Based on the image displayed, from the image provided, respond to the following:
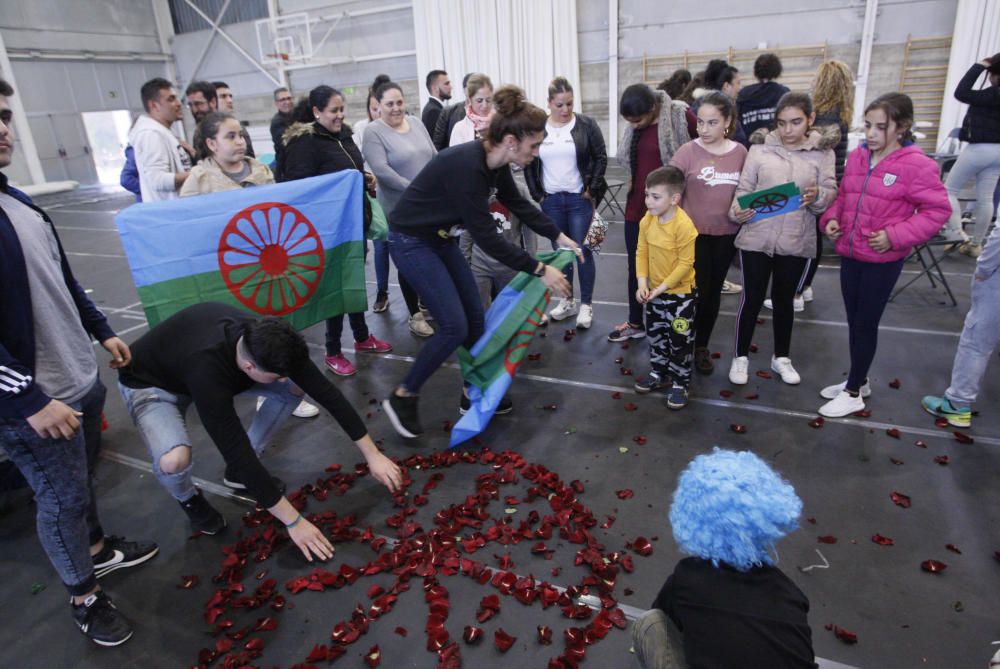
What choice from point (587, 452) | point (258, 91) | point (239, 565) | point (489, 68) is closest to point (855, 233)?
point (587, 452)

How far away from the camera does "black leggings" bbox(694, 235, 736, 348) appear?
3660 millimetres

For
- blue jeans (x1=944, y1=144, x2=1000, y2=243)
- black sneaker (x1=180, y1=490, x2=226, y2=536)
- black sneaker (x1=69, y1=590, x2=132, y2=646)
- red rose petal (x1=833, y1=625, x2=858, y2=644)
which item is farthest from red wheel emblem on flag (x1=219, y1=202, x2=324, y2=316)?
blue jeans (x1=944, y1=144, x2=1000, y2=243)

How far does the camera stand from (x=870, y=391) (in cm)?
361

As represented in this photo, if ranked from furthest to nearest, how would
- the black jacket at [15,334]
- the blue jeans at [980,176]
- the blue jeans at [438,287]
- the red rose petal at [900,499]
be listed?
1. the blue jeans at [980,176]
2. the blue jeans at [438,287]
3. the red rose petal at [900,499]
4. the black jacket at [15,334]

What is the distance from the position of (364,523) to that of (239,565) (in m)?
0.53

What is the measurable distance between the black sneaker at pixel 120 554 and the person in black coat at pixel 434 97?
473 cm

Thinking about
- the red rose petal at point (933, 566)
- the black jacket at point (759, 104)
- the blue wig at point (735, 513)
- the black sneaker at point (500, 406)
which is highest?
the black jacket at point (759, 104)

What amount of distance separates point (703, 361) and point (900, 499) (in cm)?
150

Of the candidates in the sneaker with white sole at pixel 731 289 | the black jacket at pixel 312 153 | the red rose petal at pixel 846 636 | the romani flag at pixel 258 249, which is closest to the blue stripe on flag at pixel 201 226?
the romani flag at pixel 258 249

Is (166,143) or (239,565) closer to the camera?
(239,565)

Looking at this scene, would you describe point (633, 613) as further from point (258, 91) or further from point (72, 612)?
point (258, 91)

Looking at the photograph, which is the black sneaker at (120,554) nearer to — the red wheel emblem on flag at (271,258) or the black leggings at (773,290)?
the red wheel emblem on flag at (271,258)

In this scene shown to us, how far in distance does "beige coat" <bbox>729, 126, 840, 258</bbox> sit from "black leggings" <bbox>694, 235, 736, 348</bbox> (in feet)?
0.72

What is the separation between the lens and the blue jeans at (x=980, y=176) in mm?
5656
